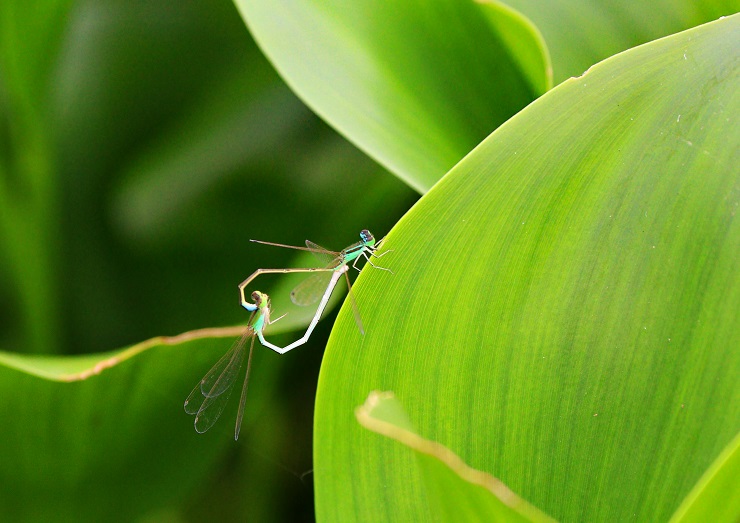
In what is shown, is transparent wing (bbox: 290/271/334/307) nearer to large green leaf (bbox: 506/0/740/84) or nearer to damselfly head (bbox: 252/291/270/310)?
damselfly head (bbox: 252/291/270/310)

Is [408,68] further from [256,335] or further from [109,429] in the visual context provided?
[109,429]

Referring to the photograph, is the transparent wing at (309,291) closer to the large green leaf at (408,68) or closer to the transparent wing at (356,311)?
the large green leaf at (408,68)

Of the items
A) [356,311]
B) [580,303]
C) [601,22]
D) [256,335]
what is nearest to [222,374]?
[256,335]

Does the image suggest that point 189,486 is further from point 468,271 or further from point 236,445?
point 468,271

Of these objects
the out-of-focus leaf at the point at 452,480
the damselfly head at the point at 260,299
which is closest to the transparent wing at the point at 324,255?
the damselfly head at the point at 260,299

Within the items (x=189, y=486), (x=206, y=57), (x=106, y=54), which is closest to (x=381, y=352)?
(x=189, y=486)

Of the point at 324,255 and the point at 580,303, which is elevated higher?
the point at 324,255

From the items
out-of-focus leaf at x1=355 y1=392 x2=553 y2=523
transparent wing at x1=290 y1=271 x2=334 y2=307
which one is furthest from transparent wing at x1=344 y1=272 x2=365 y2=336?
transparent wing at x1=290 y1=271 x2=334 y2=307
